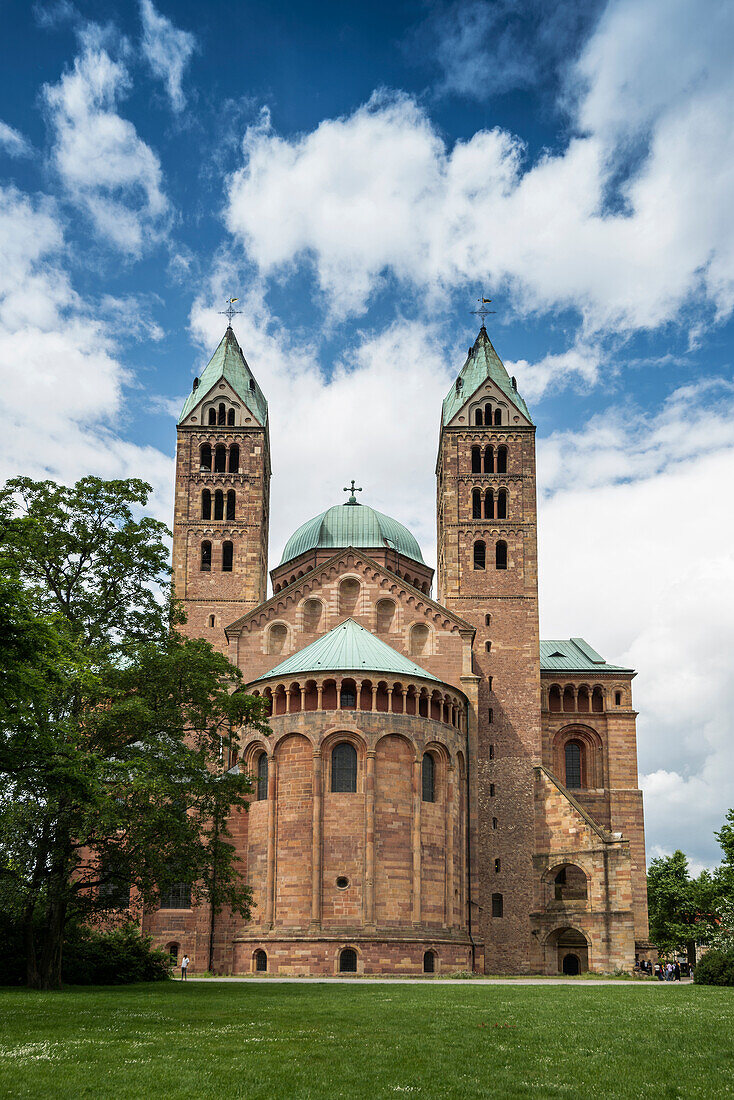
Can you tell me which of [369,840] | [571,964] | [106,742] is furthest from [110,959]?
[571,964]

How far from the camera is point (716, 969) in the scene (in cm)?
3634

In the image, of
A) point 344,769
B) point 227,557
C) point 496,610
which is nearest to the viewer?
point 344,769

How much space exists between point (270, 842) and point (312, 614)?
13.6m

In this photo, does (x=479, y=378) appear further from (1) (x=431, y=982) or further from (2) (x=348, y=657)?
(1) (x=431, y=982)

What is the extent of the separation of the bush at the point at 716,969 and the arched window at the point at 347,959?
1361cm

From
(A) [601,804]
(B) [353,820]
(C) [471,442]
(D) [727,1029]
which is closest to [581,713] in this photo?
(A) [601,804]

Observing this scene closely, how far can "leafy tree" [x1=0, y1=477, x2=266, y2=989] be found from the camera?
27.9 m

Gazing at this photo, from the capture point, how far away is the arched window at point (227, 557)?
5933 cm

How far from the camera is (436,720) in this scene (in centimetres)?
4688

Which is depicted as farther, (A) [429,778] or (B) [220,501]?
(B) [220,501]

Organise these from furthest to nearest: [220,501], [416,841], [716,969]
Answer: [220,501] < [416,841] < [716,969]

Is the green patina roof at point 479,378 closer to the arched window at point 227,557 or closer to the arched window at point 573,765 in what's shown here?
the arched window at point 227,557

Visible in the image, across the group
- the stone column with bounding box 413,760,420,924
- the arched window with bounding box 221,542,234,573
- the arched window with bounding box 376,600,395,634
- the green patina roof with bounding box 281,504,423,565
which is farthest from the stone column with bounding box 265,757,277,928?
the green patina roof with bounding box 281,504,423,565

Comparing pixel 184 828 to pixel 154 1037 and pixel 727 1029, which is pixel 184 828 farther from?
pixel 727 1029
